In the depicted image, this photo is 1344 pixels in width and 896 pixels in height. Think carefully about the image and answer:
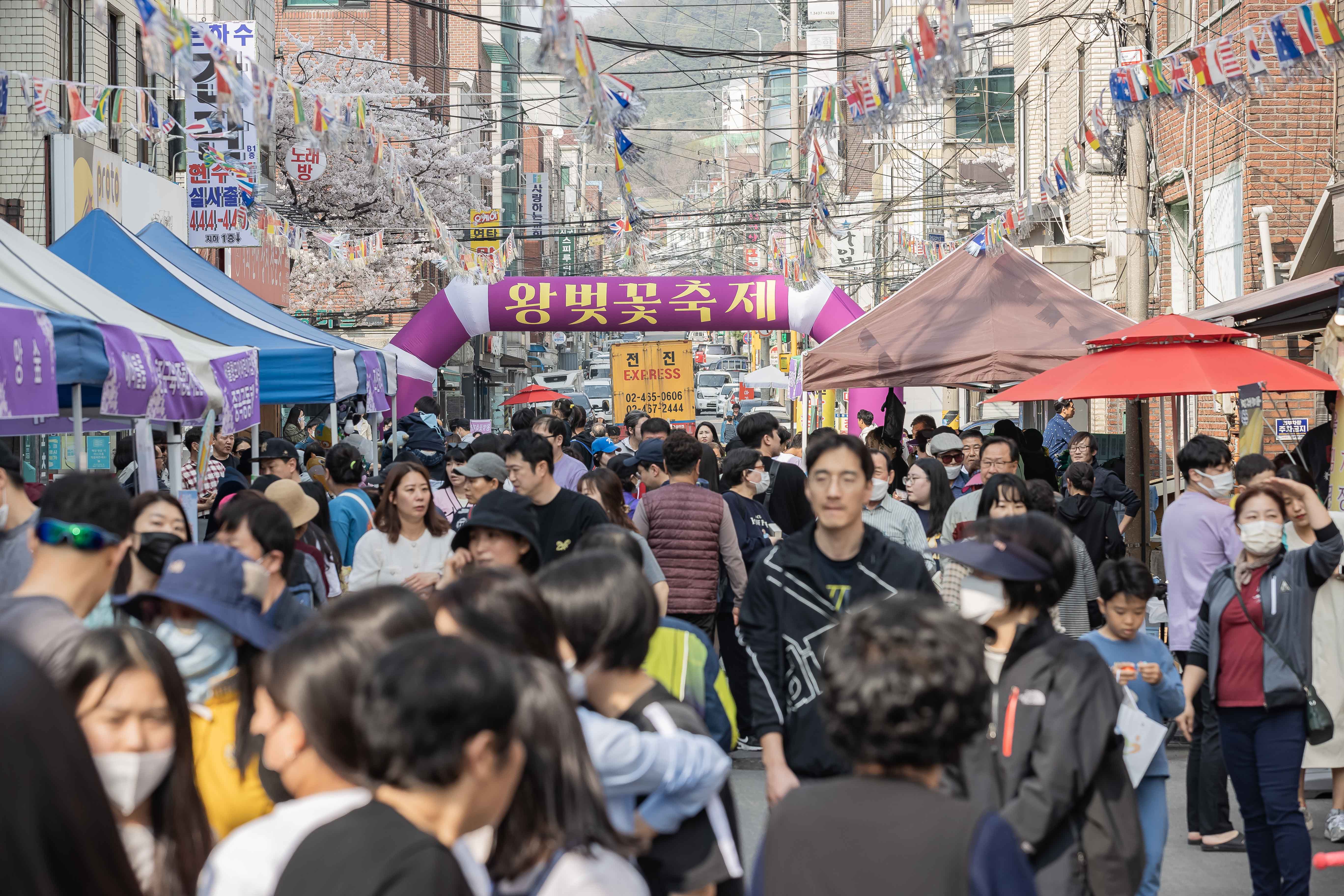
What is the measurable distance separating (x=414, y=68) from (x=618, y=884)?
45126mm

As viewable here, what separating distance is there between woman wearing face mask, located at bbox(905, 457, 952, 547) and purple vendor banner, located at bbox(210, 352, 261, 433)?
4.89m

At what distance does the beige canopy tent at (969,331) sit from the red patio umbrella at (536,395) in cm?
1442

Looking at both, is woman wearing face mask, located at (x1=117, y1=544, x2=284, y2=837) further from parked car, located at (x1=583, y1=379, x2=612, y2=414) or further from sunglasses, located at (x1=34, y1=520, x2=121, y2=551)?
parked car, located at (x1=583, y1=379, x2=612, y2=414)

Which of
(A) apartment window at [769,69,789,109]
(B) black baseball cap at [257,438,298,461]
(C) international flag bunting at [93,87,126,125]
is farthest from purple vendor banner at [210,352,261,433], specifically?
(A) apartment window at [769,69,789,109]

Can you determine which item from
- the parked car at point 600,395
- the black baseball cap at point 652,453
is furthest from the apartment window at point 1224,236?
the parked car at point 600,395

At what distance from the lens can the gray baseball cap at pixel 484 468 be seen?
686 cm

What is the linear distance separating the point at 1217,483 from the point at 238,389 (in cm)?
679

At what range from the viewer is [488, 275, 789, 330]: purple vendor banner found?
23125mm

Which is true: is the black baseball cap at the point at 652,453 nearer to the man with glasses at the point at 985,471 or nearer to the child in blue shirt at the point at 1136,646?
the man with glasses at the point at 985,471

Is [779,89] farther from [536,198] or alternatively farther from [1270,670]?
[1270,670]

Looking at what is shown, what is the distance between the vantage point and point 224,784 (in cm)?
327

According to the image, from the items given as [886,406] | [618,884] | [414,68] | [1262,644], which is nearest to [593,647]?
[618,884]

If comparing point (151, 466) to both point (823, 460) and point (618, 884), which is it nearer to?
point (823, 460)

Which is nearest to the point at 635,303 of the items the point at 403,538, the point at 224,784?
the point at 403,538
